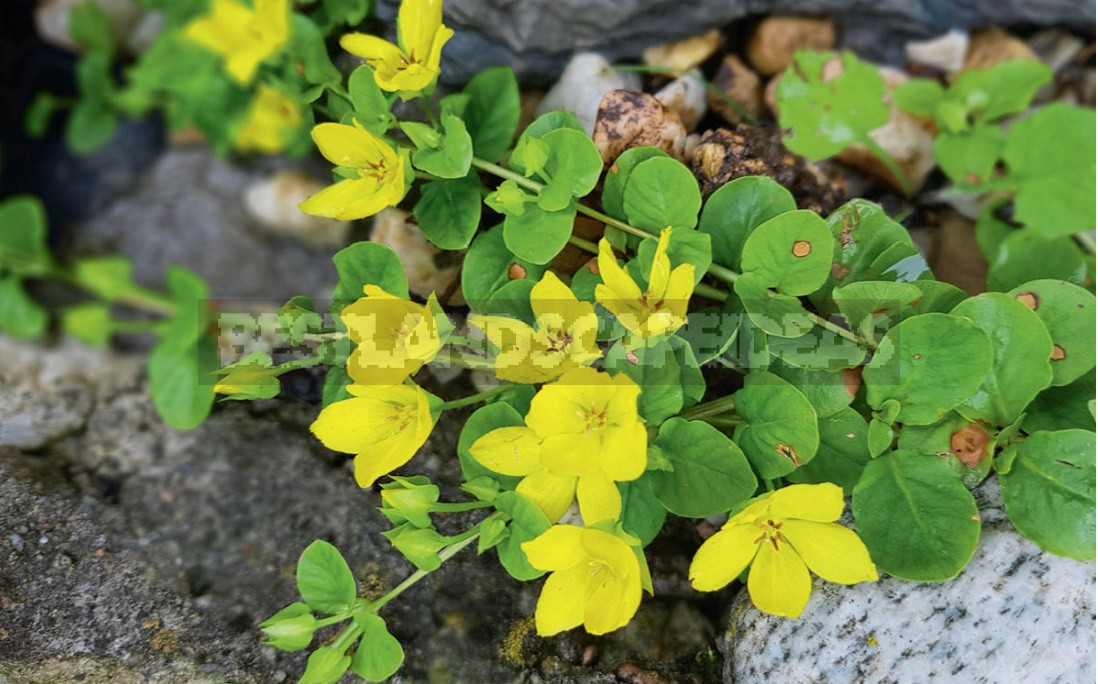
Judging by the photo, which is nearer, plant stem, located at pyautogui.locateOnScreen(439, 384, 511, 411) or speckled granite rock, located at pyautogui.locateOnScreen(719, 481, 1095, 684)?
speckled granite rock, located at pyautogui.locateOnScreen(719, 481, 1095, 684)

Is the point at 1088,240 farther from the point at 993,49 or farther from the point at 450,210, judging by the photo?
the point at 450,210

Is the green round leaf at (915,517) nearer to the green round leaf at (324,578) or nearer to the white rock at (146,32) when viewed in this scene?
the green round leaf at (324,578)

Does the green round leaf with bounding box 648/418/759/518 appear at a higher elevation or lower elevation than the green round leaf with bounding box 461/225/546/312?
lower

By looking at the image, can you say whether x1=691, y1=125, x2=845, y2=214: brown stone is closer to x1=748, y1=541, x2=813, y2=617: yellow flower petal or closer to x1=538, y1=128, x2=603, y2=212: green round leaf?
x1=538, y1=128, x2=603, y2=212: green round leaf

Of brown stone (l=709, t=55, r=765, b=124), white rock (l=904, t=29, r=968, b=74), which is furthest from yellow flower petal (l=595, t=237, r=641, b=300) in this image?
white rock (l=904, t=29, r=968, b=74)

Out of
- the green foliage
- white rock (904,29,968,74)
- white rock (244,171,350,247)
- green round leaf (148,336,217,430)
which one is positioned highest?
white rock (904,29,968,74)

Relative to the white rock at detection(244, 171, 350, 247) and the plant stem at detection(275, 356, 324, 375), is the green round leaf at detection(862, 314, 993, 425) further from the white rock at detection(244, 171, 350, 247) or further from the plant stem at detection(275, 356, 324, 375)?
the white rock at detection(244, 171, 350, 247)

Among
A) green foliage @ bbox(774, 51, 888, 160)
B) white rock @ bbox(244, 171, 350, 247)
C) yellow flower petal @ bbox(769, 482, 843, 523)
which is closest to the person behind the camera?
yellow flower petal @ bbox(769, 482, 843, 523)

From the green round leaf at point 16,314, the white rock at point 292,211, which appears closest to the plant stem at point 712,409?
the white rock at point 292,211

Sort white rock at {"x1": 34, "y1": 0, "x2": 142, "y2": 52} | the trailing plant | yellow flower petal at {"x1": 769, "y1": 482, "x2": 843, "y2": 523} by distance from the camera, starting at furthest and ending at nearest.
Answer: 1. white rock at {"x1": 34, "y1": 0, "x2": 142, "y2": 52}
2. the trailing plant
3. yellow flower petal at {"x1": 769, "y1": 482, "x2": 843, "y2": 523}
